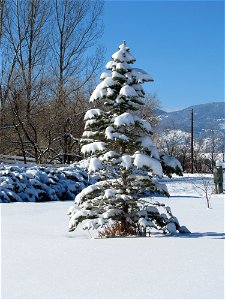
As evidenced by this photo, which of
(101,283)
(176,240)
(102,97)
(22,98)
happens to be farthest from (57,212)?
(22,98)

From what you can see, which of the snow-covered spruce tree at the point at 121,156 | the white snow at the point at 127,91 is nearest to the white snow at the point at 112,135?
the snow-covered spruce tree at the point at 121,156

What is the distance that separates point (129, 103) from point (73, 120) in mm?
18712

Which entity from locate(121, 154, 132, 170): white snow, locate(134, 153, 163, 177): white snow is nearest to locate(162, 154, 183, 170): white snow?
locate(134, 153, 163, 177): white snow

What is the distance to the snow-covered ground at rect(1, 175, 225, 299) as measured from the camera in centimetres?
302

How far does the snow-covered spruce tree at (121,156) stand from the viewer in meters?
5.51

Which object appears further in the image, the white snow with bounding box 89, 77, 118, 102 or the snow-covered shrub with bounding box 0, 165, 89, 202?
the snow-covered shrub with bounding box 0, 165, 89, 202

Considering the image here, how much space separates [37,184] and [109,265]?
844cm

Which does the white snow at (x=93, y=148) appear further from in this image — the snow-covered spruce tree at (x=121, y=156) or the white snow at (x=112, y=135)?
the white snow at (x=112, y=135)

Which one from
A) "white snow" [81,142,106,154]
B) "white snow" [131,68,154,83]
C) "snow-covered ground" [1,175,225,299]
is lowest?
"snow-covered ground" [1,175,225,299]

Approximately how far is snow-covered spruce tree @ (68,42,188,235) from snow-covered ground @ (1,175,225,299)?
423 mm

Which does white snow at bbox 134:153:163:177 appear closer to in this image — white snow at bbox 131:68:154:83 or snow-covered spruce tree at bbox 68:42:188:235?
snow-covered spruce tree at bbox 68:42:188:235

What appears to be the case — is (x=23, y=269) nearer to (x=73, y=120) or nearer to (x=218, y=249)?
(x=218, y=249)

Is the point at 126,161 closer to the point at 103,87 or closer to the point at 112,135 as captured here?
the point at 112,135

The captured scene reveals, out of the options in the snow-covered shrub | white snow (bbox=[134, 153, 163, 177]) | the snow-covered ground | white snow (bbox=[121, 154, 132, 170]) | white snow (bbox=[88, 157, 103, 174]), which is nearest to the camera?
the snow-covered ground
